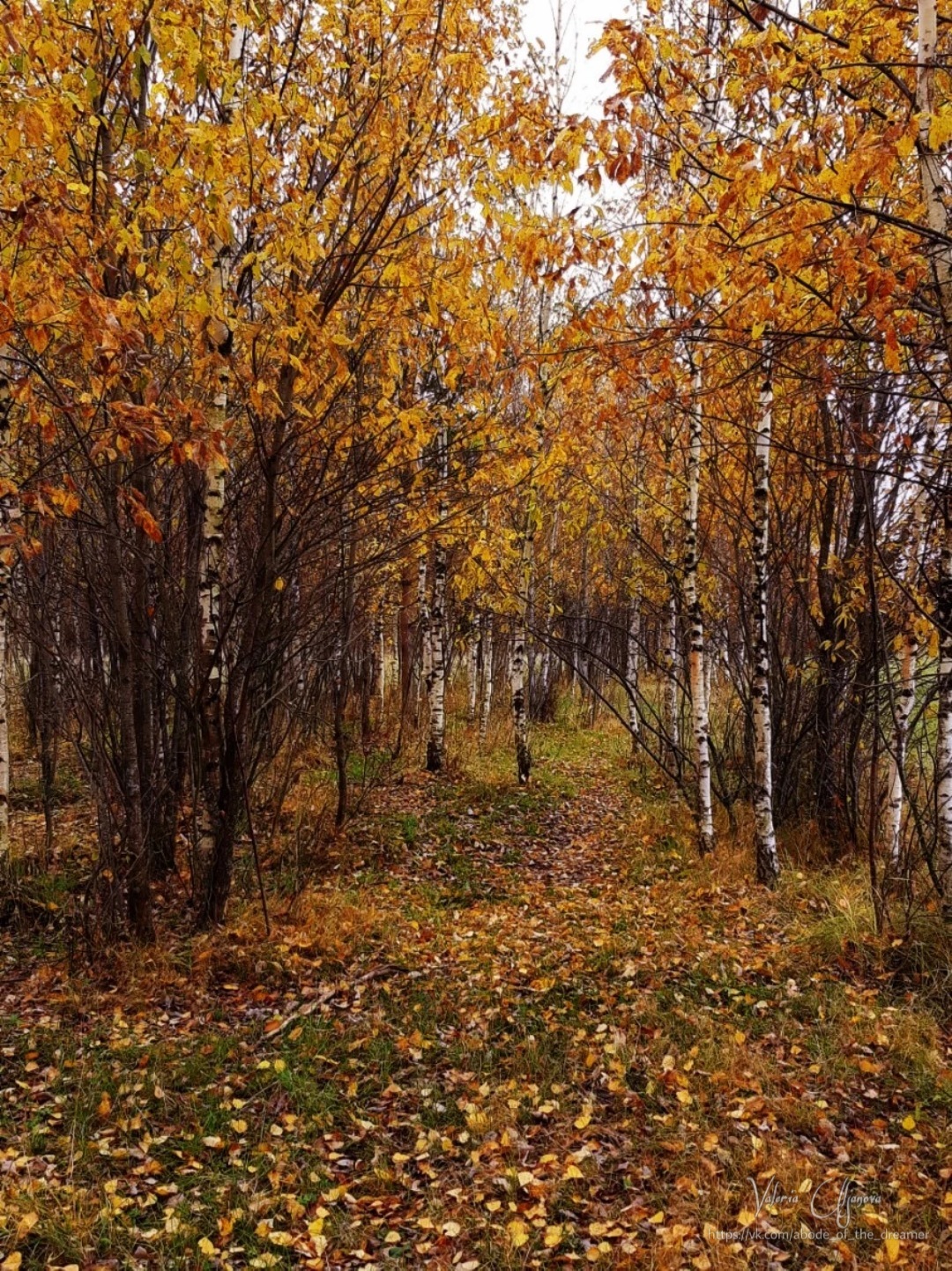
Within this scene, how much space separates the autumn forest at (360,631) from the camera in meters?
3.65

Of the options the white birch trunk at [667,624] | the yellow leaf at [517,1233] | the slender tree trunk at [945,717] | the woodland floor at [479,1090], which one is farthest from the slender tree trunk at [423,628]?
the yellow leaf at [517,1233]

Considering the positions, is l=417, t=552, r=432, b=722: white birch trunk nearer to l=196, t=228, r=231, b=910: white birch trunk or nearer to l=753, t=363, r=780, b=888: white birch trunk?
l=753, t=363, r=780, b=888: white birch trunk

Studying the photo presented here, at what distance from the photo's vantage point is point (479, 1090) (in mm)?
4523

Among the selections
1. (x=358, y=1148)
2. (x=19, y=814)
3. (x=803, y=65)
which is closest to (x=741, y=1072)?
(x=358, y=1148)

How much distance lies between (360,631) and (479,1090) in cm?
577

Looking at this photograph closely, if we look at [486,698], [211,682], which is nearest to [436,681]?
[486,698]

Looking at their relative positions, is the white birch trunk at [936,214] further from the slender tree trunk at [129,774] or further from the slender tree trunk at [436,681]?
the slender tree trunk at [436,681]

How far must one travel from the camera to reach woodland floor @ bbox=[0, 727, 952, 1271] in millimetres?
3428

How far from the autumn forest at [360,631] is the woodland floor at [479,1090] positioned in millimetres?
28

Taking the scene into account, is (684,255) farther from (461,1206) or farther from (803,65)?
(461,1206)

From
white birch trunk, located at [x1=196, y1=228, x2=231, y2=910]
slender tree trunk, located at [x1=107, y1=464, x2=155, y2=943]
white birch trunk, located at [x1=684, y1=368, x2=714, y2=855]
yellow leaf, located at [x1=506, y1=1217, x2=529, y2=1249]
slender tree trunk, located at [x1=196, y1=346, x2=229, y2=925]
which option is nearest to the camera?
yellow leaf, located at [x1=506, y1=1217, x2=529, y2=1249]

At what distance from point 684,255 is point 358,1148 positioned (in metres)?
5.14

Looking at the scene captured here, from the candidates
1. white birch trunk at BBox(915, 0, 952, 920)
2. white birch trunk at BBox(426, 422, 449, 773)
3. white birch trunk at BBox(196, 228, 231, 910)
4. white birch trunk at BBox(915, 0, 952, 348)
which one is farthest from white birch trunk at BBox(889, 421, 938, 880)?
white birch trunk at BBox(426, 422, 449, 773)

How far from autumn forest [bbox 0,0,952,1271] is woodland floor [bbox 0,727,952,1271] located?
1.1 inches
